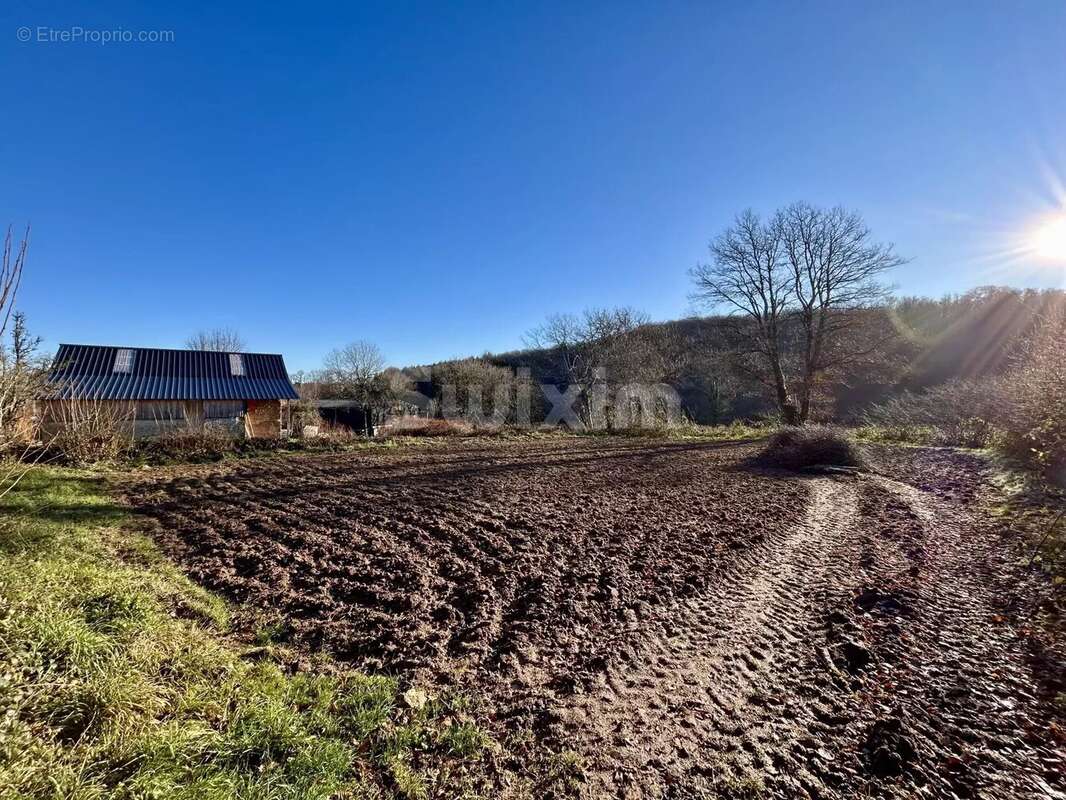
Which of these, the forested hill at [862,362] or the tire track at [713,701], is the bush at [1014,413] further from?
the tire track at [713,701]

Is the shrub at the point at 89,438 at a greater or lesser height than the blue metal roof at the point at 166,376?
lesser

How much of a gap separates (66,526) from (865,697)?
814cm

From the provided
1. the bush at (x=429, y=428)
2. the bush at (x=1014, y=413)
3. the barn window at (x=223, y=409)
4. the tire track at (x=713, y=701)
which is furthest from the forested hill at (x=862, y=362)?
the tire track at (x=713, y=701)

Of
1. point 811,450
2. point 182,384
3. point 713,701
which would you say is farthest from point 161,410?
point 811,450

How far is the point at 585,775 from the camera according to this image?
2.09m

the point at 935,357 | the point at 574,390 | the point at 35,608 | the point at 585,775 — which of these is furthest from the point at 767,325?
the point at 35,608

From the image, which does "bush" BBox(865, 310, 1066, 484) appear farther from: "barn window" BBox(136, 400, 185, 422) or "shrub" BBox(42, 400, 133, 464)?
"barn window" BBox(136, 400, 185, 422)

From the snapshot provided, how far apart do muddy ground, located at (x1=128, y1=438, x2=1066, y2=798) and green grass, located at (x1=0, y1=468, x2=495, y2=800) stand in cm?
34

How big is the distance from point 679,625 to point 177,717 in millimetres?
3356

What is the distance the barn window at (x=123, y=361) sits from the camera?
19781mm

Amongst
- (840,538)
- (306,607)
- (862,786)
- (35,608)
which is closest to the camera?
(862,786)

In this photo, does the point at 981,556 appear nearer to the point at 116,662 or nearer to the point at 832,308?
the point at 116,662

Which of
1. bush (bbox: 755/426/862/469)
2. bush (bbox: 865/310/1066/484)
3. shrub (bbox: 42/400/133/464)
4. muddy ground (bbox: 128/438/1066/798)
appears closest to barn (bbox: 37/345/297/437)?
shrub (bbox: 42/400/133/464)

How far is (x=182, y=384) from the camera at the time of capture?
65.3 feet
